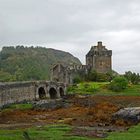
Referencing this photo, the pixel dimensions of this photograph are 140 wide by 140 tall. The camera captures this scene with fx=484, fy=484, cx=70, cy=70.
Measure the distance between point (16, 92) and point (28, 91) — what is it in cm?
931

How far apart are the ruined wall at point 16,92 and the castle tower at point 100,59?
55823 millimetres

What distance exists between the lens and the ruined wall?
85269mm

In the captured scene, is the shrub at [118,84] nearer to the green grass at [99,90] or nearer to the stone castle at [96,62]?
the green grass at [99,90]

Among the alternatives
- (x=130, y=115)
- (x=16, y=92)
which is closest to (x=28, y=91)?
(x=16, y=92)

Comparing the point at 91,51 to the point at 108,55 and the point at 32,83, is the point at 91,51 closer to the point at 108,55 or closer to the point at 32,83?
the point at 108,55

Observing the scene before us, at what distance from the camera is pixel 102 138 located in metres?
44.1

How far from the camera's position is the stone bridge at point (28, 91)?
8642cm

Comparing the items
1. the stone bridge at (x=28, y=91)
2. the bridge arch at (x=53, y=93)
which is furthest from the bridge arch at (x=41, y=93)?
the bridge arch at (x=53, y=93)

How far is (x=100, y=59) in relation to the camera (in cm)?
15875

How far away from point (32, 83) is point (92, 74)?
3987 centimetres

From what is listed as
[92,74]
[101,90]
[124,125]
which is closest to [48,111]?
[124,125]

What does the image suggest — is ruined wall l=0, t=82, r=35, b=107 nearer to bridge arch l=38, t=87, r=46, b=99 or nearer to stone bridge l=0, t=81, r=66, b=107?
stone bridge l=0, t=81, r=66, b=107

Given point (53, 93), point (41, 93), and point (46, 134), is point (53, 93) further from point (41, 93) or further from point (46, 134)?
point (46, 134)

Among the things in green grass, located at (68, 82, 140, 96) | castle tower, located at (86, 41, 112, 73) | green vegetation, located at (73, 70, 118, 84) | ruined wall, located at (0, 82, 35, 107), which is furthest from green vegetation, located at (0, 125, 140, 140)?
castle tower, located at (86, 41, 112, 73)
